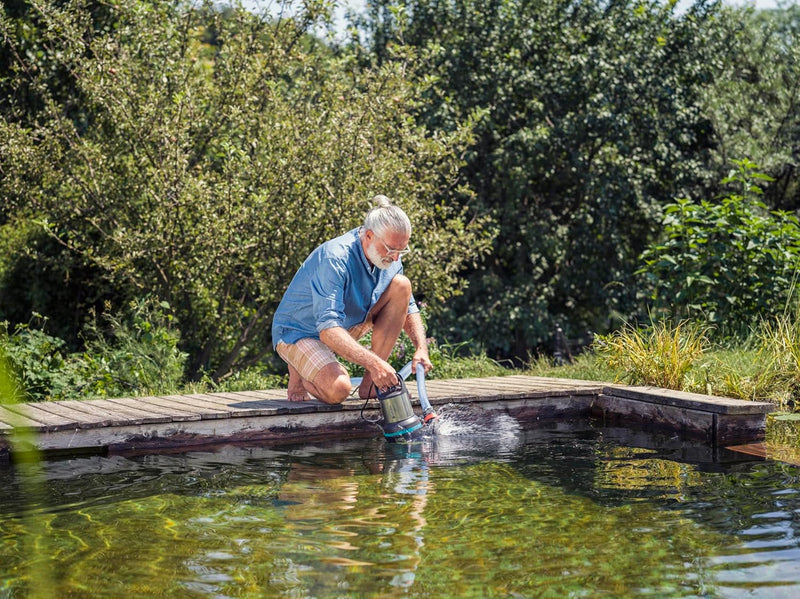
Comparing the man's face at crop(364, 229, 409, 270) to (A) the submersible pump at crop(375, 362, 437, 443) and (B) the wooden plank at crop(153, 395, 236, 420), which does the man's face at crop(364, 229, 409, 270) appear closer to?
(A) the submersible pump at crop(375, 362, 437, 443)

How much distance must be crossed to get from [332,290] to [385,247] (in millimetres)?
399

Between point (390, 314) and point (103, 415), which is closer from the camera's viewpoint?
point (103, 415)

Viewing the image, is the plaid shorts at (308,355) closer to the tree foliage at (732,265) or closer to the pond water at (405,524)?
the pond water at (405,524)

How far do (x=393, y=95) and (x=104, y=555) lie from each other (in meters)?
6.65

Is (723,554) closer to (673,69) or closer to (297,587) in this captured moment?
(297,587)

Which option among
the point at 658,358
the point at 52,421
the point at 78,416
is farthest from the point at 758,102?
the point at 52,421

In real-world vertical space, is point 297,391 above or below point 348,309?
below

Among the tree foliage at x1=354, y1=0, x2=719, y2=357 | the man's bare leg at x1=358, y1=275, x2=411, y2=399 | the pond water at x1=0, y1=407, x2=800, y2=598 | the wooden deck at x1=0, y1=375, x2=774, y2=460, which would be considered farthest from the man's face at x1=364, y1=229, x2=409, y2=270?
the tree foliage at x1=354, y1=0, x2=719, y2=357

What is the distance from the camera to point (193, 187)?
7770 mm

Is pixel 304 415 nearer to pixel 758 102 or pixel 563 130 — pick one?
pixel 563 130

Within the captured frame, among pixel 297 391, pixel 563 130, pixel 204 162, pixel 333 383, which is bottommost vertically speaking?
pixel 297 391

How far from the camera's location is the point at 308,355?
532 centimetres

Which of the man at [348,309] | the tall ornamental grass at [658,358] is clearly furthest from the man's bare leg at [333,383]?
the tall ornamental grass at [658,358]

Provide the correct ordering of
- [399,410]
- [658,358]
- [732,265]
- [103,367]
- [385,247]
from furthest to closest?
[732,265] → [103,367] → [658,358] → [385,247] → [399,410]
